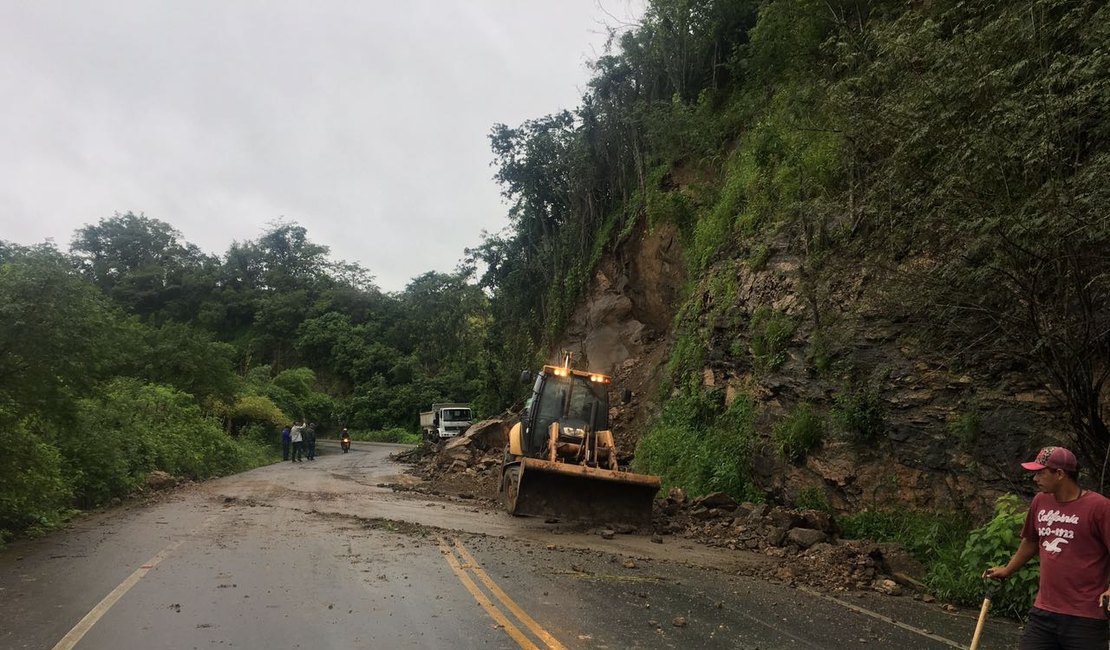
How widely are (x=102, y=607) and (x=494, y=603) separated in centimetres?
338

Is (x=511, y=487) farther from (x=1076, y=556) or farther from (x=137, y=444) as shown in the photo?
(x=137, y=444)

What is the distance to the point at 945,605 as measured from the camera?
7.31m

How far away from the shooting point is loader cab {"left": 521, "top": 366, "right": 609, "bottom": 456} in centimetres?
1379

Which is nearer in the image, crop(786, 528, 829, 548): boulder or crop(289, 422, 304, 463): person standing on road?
crop(786, 528, 829, 548): boulder

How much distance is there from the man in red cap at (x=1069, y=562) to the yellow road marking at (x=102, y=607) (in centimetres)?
627

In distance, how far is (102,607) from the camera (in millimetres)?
5871

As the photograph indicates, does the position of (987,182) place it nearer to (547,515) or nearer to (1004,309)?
(1004,309)

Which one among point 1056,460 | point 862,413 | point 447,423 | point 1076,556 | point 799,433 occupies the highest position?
point 862,413

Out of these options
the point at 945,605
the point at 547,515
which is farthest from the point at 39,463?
the point at 945,605

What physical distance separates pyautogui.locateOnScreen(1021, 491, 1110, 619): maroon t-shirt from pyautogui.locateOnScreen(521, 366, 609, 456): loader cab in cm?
1008

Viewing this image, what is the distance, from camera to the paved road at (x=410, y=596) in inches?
206

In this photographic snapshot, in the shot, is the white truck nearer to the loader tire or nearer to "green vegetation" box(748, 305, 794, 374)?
the loader tire

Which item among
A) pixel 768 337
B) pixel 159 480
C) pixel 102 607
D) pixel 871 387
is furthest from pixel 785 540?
pixel 159 480

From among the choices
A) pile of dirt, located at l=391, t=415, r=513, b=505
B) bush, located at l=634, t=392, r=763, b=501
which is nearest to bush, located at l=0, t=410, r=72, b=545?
pile of dirt, located at l=391, t=415, r=513, b=505
